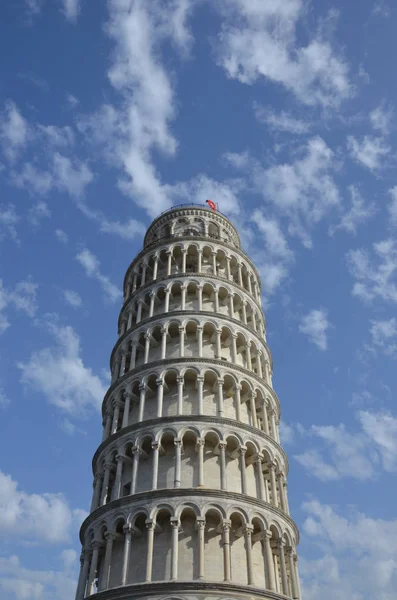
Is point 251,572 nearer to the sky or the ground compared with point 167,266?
nearer to the ground

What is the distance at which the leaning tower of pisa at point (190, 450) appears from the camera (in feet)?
90.8

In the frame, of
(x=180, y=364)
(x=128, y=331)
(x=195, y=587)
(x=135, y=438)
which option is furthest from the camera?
(x=128, y=331)

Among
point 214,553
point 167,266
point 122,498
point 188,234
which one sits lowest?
point 214,553

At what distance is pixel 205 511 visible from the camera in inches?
1116

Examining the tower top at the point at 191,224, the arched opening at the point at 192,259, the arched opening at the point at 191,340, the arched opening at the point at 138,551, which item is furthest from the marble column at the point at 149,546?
the tower top at the point at 191,224

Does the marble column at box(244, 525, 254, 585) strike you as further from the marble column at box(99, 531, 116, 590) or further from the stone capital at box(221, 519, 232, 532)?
the marble column at box(99, 531, 116, 590)

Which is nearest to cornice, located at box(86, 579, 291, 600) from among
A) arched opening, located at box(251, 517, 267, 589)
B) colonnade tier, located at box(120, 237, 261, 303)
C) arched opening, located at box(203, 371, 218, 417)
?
arched opening, located at box(251, 517, 267, 589)

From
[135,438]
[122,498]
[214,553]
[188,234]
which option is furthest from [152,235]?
[214,553]

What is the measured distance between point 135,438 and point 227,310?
12.5 metres

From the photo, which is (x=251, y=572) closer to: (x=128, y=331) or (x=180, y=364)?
(x=180, y=364)

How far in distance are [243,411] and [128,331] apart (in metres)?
10.2

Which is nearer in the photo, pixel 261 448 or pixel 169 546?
pixel 169 546

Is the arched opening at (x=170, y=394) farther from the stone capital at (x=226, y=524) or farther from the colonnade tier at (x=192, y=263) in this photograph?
the colonnade tier at (x=192, y=263)

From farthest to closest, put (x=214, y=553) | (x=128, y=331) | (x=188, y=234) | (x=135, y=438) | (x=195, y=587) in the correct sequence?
(x=188, y=234) → (x=128, y=331) → (x=135, y=438) → (x=214, y=553) → (x=195, y=587)
